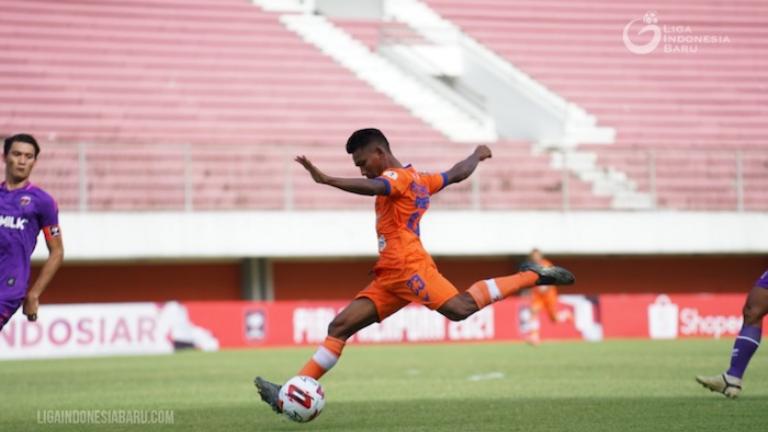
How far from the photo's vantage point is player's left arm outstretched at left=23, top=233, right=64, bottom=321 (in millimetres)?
8539

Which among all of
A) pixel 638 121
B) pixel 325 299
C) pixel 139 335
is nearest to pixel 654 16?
pixel 638 121

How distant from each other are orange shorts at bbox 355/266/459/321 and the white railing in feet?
53.8

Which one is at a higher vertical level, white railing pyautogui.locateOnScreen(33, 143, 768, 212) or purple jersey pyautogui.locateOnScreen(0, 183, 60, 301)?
white railing pyautogui.locateOnScreen(33, 143, 768, 212)

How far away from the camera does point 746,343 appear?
10891 millimetres

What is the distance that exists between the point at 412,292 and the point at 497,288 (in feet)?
2.30

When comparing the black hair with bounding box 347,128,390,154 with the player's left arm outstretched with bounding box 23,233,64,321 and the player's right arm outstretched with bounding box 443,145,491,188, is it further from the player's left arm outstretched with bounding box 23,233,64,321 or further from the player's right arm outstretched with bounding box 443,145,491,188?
the player's left arm outstretched with bounding box 23,233,64,321

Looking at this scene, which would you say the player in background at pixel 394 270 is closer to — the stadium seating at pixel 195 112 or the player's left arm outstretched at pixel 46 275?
the player's left arm outstretched at pixel 46 275

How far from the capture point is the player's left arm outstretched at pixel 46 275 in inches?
336

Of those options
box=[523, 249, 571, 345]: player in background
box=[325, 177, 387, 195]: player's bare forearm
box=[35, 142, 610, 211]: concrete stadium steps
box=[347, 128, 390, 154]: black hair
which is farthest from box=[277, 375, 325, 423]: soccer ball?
box=[35, 142, 610, 211]: concrete stadium steps

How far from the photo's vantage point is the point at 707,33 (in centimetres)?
3384

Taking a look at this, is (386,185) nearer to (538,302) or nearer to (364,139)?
(364,139)

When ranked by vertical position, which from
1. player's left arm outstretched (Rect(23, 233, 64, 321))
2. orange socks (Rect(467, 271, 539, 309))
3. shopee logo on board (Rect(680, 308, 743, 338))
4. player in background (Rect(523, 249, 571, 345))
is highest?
player's left arm outstretched (Rect(23, 233, 64, 321))

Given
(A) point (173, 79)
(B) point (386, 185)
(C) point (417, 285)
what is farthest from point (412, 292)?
(A) point (173, 79)

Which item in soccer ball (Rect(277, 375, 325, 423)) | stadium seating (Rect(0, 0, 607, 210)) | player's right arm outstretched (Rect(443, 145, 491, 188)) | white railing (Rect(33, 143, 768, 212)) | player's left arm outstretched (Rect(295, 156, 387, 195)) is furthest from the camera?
stadium seating (Rect(0, 0, 607, 210))
